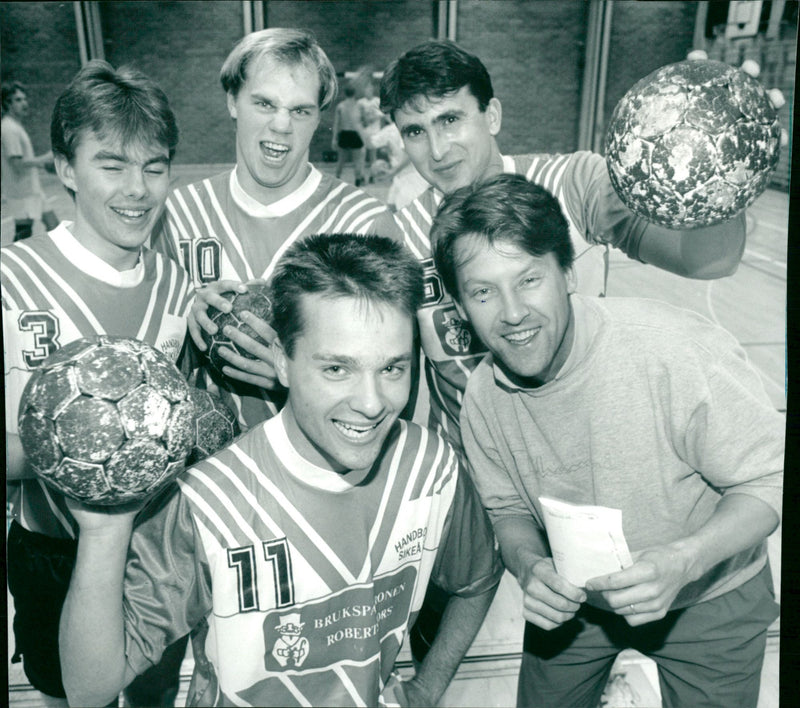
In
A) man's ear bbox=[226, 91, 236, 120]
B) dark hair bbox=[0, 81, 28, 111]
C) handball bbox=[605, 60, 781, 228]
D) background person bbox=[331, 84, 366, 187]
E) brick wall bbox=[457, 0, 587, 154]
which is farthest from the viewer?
background person bbox=[331, 84, 366, 187]

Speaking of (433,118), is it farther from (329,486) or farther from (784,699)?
(784,699)

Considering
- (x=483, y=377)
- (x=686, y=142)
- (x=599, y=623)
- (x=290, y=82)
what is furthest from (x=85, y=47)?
(x=599, y=623)

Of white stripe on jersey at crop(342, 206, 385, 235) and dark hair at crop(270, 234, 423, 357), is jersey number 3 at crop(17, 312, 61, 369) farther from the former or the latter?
white stripe on jersey at crop(342, 206, 385, 235)

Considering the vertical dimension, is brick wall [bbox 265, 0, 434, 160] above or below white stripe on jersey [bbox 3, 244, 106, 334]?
above

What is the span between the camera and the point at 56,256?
179cm

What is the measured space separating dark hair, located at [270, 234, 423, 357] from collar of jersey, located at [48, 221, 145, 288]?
51 cm

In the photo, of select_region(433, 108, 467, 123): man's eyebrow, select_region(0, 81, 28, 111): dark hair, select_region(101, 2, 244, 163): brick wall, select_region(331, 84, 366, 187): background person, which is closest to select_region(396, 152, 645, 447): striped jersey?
select_region(433, 108, 467, 123): man's eyebrow

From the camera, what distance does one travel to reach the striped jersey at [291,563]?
1454 millimetres

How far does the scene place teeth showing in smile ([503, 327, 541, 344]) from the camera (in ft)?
5.08

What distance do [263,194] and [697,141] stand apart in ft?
4.24

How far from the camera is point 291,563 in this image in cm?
156

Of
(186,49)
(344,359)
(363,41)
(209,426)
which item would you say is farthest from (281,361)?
(186,49)

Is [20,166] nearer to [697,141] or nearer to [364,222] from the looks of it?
[364,222]

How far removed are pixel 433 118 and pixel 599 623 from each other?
5.13ft
